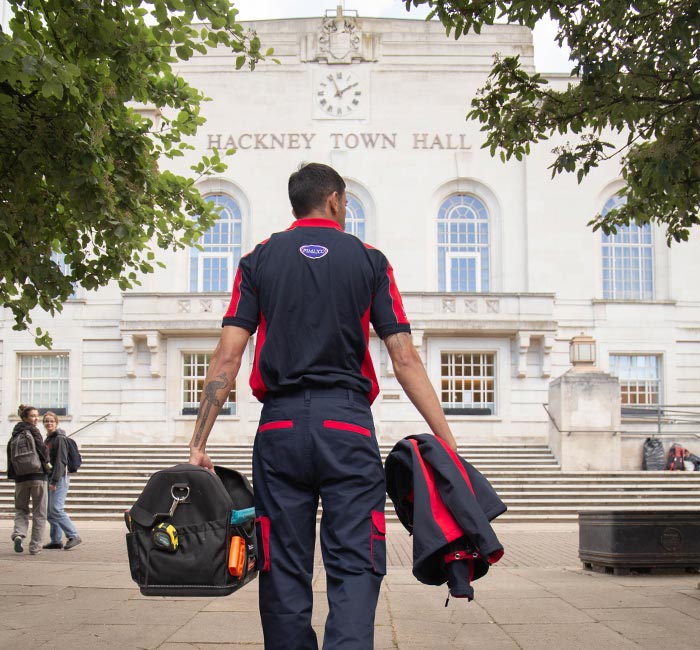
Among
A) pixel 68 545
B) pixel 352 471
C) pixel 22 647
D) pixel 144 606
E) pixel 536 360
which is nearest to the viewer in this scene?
pixel 352 471

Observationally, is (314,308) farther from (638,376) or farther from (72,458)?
(638,376)

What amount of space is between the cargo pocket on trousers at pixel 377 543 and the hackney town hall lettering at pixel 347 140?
29.4 metres

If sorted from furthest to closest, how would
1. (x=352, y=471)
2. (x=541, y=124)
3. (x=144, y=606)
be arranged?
(x=541, y=124) → (x=144, y=606) → (x=352, y=471)

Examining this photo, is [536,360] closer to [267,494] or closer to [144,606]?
[144,606]

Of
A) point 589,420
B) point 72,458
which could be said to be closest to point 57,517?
point 72,458

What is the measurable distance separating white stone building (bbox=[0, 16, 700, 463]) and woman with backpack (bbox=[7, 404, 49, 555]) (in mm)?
16516

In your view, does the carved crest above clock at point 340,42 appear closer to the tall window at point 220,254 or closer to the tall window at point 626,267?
the tall window at point 220,254

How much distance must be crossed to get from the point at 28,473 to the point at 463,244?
21510mm

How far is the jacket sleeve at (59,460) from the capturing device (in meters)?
14.3

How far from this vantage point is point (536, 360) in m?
30.8

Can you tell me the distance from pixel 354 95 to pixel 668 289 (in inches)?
478

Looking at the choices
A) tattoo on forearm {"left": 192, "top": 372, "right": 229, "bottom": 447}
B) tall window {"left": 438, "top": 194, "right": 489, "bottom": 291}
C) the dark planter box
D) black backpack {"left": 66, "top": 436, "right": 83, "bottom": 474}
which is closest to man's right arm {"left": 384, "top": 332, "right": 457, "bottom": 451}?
tattoo on forearm {"left": 192, "top": 372, "right": 229, "bottom": 447}

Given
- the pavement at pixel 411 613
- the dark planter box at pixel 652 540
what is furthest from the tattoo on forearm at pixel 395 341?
A: the dark planter box at pixel 652 540

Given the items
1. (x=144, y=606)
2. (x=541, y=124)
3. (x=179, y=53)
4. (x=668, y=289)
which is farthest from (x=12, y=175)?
(x=668, y=289)
